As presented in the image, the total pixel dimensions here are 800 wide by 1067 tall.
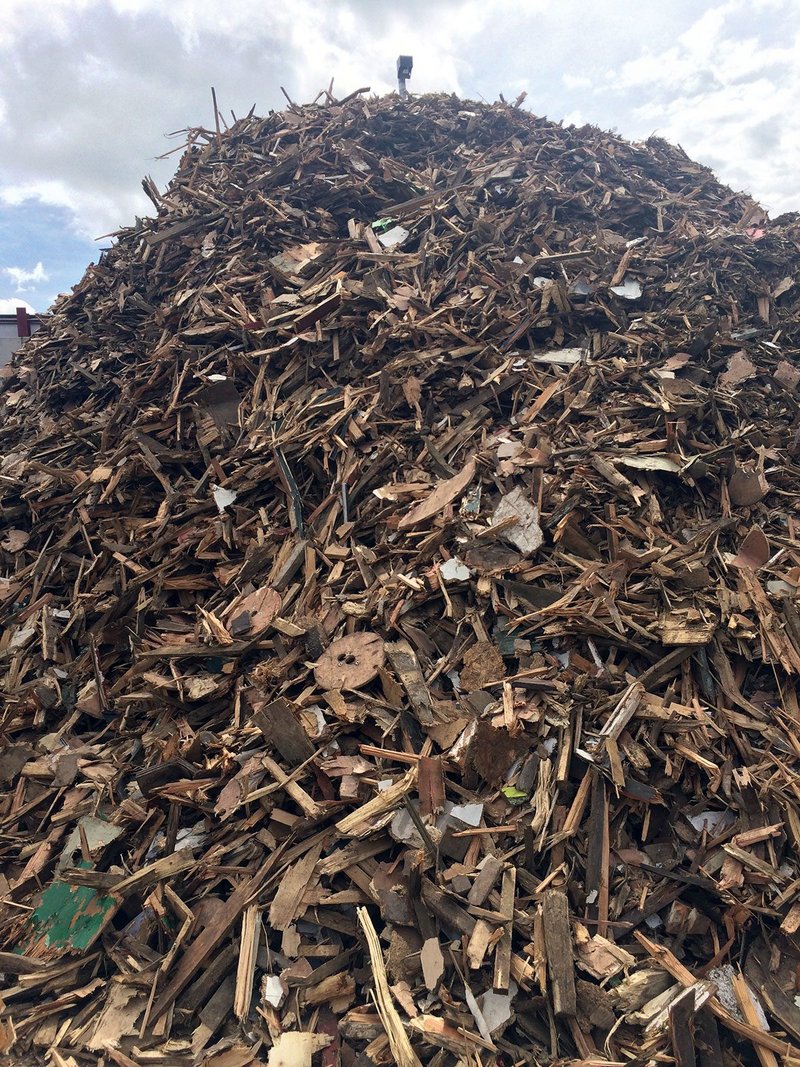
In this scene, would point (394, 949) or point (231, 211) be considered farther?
point (231, 211)

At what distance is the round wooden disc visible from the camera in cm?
366

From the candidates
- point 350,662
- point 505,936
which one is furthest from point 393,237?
point 505,936

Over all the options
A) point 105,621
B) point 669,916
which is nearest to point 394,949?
point 669,916

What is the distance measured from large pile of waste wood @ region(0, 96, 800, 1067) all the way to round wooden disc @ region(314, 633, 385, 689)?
0.03 m

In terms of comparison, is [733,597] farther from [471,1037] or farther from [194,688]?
[194,688]

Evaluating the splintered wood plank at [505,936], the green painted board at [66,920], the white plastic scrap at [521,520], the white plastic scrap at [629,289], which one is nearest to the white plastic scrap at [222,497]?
the white plastic scrap at [521,520]

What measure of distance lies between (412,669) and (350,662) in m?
0.40

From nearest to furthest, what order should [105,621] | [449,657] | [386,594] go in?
[449,657] → [386,594] → [105,621]

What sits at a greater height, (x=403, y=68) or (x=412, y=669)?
(x=403, y=68)

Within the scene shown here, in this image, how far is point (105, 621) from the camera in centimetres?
479

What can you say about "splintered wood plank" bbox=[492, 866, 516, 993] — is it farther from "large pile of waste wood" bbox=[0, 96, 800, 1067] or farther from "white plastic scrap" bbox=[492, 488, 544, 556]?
"white plastic scrap" bbox=[492, 488, 544, 556]

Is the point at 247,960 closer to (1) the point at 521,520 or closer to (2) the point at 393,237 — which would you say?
(1) the point at 521,520

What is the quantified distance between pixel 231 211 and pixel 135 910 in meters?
8.05

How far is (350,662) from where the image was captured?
3748mm
